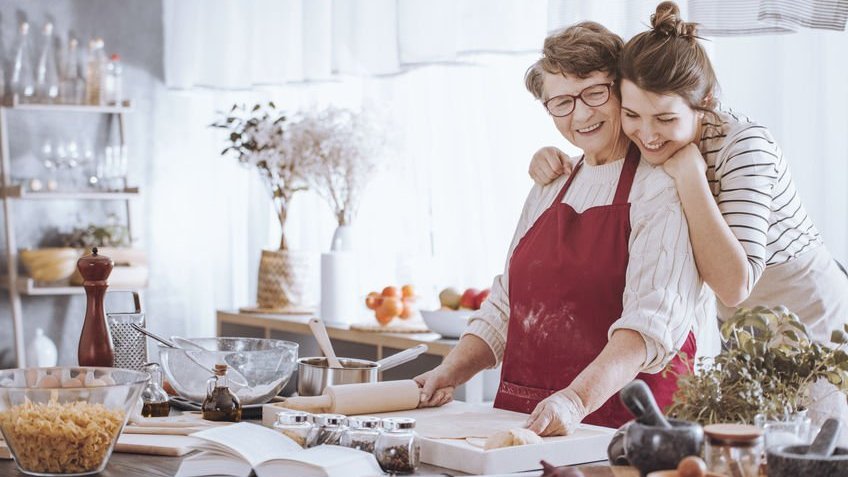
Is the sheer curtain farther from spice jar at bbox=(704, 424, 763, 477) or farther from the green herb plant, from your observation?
spice jar at bbox=(704, 424, 763, 477)

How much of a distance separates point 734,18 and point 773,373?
1441 mm

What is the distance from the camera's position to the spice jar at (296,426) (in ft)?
5.23

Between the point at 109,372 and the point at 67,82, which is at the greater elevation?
the point at 67,82

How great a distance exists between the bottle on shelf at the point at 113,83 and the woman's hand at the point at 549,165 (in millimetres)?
3297

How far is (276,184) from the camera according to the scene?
4.29 meters

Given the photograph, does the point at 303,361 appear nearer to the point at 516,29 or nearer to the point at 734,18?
the point at 734,18

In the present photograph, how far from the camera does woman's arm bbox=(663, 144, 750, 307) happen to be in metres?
1.87

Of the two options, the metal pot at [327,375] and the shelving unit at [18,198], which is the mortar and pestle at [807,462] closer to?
the metal pot at [327,375]

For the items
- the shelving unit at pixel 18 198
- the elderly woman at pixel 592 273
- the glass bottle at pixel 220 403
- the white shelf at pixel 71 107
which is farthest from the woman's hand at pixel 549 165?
the white shelf at pixel 71 107

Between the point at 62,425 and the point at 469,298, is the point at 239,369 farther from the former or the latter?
the point at 469,298

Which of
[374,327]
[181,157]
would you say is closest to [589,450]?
[374,327]

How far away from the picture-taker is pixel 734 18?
8.57ft

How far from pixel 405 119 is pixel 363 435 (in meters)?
2.81

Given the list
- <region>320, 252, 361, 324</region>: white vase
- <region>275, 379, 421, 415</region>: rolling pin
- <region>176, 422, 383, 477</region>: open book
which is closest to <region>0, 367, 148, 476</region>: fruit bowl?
<region>176, 422, 383, 477</region>: open book
